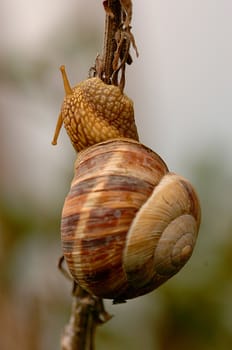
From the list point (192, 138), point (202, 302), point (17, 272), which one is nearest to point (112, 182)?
point (202, 302)

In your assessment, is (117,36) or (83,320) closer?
(117,36)

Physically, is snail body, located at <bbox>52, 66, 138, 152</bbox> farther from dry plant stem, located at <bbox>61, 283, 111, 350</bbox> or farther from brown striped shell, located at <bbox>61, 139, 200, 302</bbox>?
dry plant stem, located at <bbox>61, 283, 111, 350</bbox>

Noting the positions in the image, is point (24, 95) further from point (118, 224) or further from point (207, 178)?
point (118, 224)

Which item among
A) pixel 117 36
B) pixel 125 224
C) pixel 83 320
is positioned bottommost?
pixel 83 320

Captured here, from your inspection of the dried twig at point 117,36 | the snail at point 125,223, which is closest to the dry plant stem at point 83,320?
the snail at point 125,223

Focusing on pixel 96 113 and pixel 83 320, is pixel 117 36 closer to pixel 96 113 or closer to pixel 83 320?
pixel 96 113

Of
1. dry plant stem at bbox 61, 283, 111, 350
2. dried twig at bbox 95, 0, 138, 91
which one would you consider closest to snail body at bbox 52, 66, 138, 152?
dried twig at bbox 95, 0, 138, 91

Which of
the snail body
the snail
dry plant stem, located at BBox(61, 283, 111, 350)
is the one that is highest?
the snail body

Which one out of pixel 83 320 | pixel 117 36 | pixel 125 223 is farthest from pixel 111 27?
pixel 83 320
